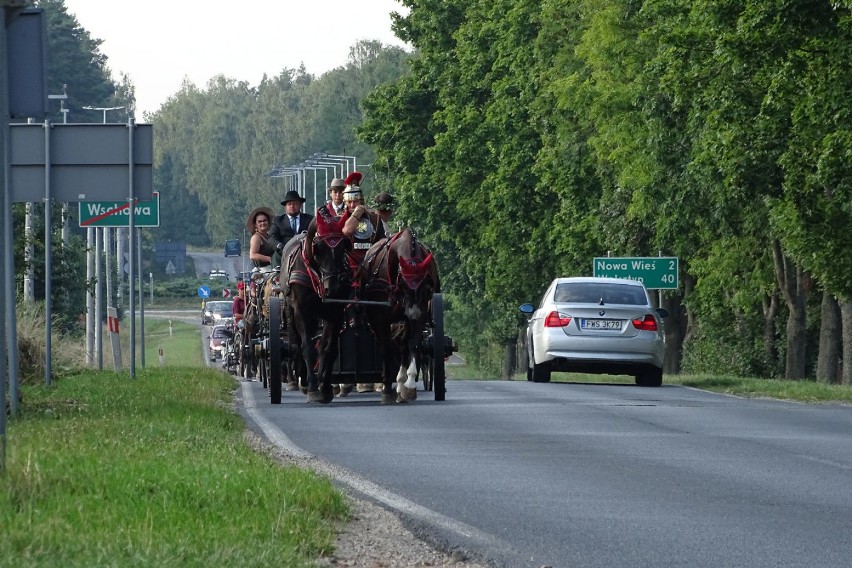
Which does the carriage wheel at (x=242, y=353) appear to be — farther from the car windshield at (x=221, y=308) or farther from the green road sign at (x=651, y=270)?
the car windshield at (x=221, y=308)

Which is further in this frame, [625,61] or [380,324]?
[625,61]

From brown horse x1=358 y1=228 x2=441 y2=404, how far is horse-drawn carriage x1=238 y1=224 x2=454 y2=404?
10 mm

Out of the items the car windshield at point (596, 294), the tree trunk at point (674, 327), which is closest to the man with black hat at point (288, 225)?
the car windshield at point (596, 294)

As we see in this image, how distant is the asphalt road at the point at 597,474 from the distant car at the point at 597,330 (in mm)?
6660

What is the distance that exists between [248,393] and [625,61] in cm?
2449

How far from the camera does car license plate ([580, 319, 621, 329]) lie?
2841 centimetres

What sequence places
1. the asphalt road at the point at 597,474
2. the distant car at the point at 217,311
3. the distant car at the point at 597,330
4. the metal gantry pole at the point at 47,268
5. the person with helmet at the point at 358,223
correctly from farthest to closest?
1. the distant car at the point at 217,311
2. the distant car at the point at 597,330
3. the metal gantry pole at the point at 47,268
4. the person with helmet at the point at 358,223
5. the asphalt road at the point at 597,474

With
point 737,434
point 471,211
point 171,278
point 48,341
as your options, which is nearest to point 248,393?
point 48,341

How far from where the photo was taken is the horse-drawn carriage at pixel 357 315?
19469mm

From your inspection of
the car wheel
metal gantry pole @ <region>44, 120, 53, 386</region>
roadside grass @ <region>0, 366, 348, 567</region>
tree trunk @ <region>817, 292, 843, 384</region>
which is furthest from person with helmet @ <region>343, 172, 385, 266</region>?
tree trunk @ <region>817, 292, 843, 384</region>

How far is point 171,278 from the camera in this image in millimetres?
178500

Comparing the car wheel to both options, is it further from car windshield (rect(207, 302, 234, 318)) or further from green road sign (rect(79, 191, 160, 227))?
car windshield (rect(207, 302, 234, 318))

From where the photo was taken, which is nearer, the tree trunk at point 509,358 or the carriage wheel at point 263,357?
the carriage wheel at point 263,357

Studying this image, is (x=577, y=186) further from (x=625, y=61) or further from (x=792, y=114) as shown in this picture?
(x=792, y=114)
